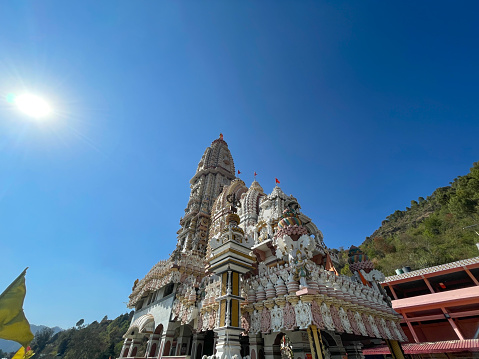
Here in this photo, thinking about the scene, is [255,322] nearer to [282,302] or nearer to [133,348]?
[282,302]

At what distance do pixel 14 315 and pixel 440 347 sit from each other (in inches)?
939

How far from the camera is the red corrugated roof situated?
592 inches

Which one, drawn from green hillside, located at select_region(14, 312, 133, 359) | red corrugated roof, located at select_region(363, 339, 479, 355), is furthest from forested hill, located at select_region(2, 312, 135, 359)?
red corrugated roof, located at select_region(363, 339, 479, 355)

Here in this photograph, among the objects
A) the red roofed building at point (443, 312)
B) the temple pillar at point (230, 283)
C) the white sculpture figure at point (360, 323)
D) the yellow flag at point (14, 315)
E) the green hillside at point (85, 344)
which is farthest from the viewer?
the green hillside at point (85, 344)

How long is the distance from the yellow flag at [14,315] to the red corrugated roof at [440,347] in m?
18.8

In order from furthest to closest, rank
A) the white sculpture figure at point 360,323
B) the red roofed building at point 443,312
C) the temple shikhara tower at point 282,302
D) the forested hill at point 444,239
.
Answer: the forested hill at point 444,239, the red roofed building at point 443,312, the white sculpture figure at point 360,323, the temple shikhara tower at point 282,302

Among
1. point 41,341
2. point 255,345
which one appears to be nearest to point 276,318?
point 255,345

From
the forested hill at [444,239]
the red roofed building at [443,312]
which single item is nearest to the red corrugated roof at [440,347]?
the red roofed building at [443,312]

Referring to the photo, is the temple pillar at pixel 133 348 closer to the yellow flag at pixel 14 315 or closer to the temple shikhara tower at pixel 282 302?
the temple shikhara tower at pixel 282 302

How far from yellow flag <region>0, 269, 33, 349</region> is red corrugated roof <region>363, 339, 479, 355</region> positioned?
61.6ft

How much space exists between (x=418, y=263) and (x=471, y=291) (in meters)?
21.3

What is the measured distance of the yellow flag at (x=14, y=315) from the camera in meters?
3.77

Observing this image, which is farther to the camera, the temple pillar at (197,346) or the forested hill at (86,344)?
the forested hill at (86,344)

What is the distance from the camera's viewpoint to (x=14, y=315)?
384 cm
